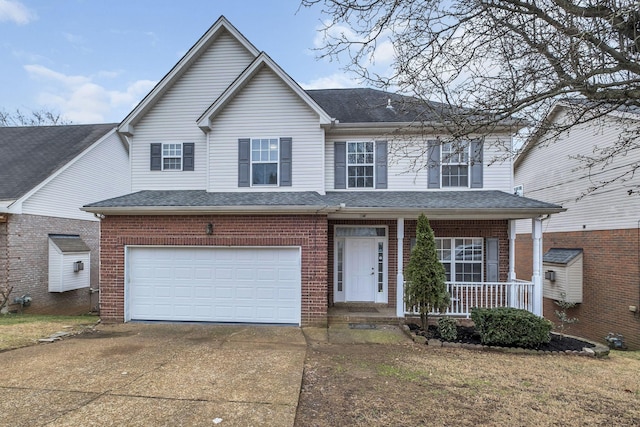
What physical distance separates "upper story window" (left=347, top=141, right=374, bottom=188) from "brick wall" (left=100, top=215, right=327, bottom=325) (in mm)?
2443

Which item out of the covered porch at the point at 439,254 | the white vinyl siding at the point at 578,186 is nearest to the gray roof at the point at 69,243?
the covered porch at the point at 439,254

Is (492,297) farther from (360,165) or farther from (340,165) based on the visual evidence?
(340,165)

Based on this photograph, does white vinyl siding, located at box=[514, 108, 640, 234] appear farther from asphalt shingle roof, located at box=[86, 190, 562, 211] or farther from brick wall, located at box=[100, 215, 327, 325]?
brick wall, located at box=[100, 215, 327, 325]

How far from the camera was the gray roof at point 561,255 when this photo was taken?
1142 cm

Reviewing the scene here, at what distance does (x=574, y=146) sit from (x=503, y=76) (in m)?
9.58

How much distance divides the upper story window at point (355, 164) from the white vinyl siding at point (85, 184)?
361 inches

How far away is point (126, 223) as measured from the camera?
29.0ft

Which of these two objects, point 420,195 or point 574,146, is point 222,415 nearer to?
point 420,195

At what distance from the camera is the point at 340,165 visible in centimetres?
1039

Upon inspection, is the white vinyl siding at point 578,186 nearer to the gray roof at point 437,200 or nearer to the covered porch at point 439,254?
the gray roof at point 437,200

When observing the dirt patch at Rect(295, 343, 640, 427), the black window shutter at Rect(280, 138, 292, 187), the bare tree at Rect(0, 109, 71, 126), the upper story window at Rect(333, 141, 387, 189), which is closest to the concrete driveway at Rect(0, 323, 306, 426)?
the dirt patch at Rect(295, 343, 640, 427)

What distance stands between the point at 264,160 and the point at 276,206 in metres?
2.29

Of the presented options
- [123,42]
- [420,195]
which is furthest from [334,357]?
[123,42]

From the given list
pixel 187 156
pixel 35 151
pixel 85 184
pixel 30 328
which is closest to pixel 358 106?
pixel 187 156
